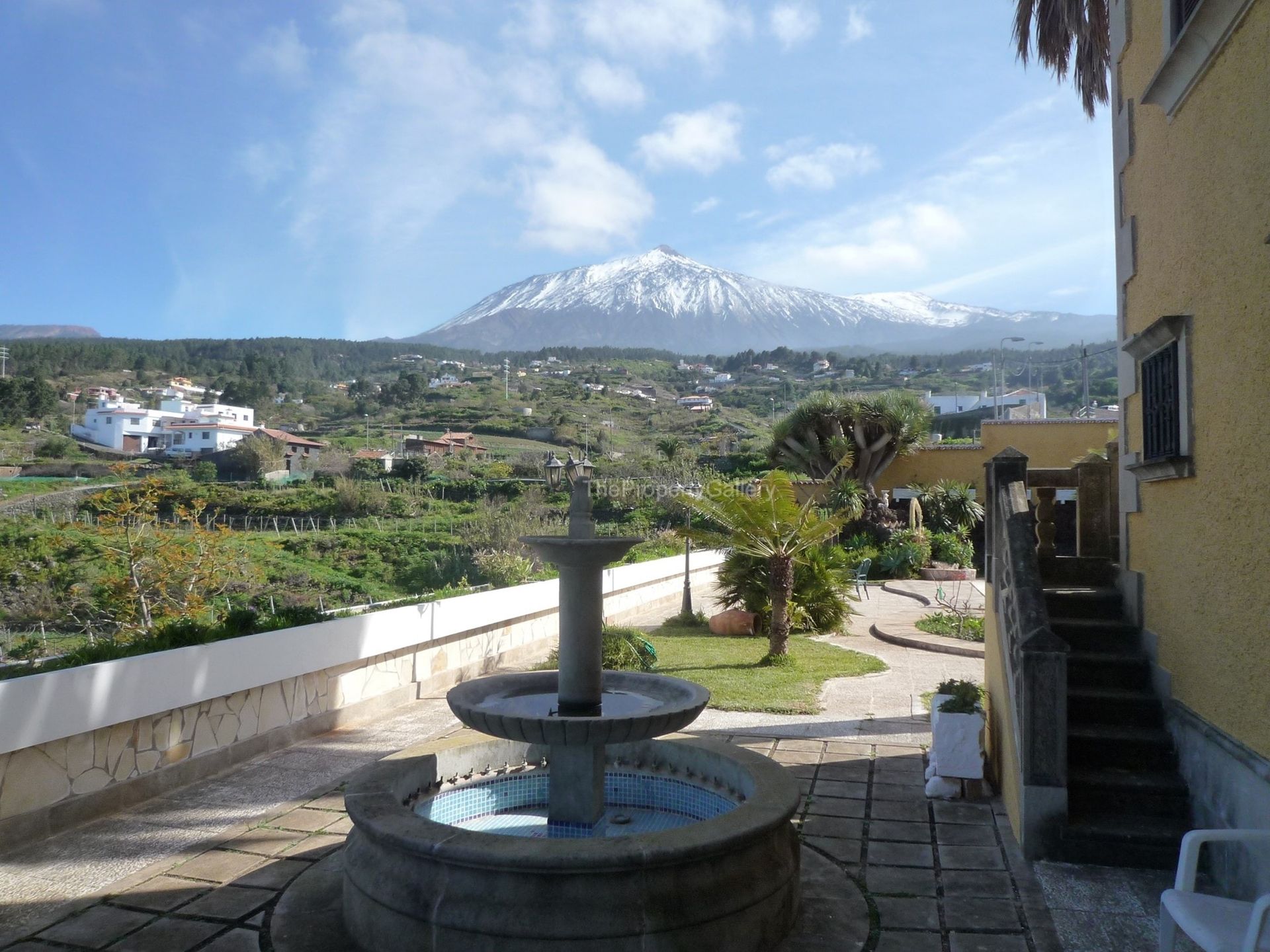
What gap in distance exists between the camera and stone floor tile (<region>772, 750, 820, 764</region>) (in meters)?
6.69

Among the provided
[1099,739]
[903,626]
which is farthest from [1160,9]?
[903,626]

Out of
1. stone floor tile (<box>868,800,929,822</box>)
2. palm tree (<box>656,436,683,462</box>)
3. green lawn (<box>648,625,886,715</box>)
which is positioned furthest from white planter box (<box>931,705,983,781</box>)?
palm tree (<box>656,436,683,462</box>)

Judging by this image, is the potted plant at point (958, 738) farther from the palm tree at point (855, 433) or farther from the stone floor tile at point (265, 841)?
the palm tree at point (855, 433)

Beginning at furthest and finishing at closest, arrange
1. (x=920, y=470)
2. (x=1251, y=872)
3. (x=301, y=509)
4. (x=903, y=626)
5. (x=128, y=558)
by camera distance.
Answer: (x=301, y=509) < (x=920, y=470) < (x=903, y=626) < (x=128, y=558) < (x=1251, y=872)

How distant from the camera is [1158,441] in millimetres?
5457

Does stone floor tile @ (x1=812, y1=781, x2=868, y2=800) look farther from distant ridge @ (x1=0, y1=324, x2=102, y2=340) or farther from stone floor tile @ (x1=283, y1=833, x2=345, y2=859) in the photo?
distant ridge @ (x1=0, y1=324, x2=102, y2=340)

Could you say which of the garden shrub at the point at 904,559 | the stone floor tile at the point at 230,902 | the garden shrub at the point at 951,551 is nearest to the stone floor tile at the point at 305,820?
the stone floor tile at the point at 230,902

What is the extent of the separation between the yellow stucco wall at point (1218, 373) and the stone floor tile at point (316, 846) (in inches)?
181

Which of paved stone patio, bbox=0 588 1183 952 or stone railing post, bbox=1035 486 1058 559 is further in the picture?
stone railing post, bbox=1035 486 1058 559

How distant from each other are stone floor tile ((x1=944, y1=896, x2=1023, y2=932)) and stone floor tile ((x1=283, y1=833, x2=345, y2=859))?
318 centimetres

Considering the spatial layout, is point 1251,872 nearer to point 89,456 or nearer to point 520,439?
point 89,456

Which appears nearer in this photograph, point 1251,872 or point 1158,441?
point 1251,872

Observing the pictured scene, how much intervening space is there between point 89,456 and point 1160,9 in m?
29.9

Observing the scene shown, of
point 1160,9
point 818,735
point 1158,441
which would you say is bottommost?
point 818,735
